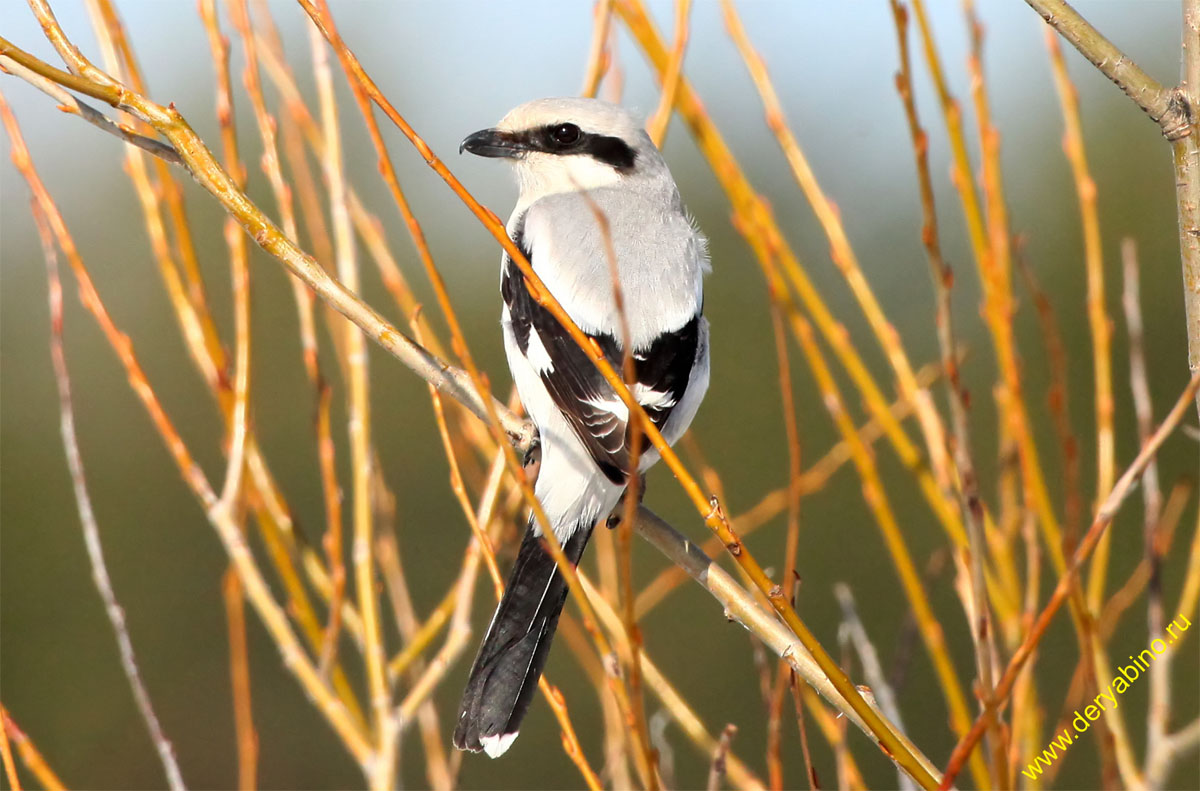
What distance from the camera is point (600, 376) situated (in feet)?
7.27

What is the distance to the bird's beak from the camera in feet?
9.27

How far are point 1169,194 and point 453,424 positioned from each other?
1201 centimetres

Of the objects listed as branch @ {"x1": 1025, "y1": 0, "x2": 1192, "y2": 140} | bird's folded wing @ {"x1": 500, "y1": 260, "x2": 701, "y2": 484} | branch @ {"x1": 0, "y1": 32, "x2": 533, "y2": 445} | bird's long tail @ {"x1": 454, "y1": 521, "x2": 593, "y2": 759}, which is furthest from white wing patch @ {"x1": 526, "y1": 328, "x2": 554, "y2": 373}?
branch @ {"x1": 1025, "y1": 0, "x2": 1192, "y2": 140}

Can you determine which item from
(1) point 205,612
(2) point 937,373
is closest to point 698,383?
(2) point 937,373

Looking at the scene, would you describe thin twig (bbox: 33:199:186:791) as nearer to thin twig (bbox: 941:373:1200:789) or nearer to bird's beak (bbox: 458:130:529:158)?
thin twig (bbox: 941:373:1200:789)

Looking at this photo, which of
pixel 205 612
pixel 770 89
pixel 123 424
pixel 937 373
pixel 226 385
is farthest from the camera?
pixel 123 424

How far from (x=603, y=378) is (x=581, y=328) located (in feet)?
0.56

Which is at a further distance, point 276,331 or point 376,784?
point 276,331

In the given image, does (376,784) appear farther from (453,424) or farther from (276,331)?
(276,331)

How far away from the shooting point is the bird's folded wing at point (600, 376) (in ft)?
7.07

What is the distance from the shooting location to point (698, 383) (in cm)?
249

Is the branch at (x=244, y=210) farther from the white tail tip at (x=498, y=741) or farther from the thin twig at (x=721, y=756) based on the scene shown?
the white tail tip at (x=498, y=741)

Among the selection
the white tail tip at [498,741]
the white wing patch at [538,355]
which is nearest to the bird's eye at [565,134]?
the white wing patch at [538,355]

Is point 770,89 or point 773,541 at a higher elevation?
point 770,89
